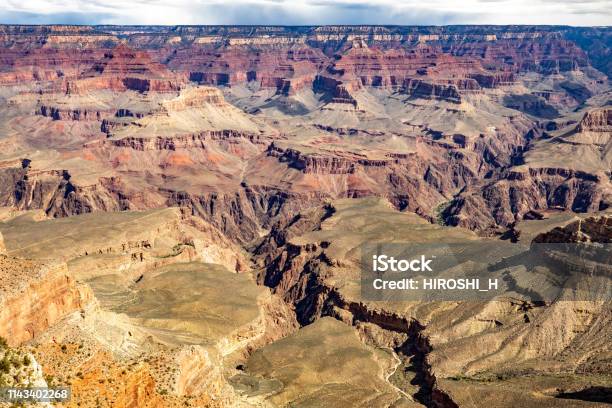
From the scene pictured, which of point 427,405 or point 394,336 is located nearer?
point 427,405

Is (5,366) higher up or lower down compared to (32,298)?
higher up

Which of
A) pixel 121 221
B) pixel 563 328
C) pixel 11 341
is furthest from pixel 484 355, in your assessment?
pixel 121 221

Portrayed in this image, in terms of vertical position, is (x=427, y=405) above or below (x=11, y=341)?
below

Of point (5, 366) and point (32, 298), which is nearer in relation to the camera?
point (5, 366)

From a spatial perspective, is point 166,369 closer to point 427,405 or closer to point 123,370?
point 123,370

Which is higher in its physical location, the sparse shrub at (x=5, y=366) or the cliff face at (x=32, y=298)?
the sparse shrub at (x=5, y=366)

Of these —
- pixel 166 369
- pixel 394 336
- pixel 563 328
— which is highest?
pixel 166 369

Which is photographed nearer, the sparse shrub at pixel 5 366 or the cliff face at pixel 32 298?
the sparse shrub at pixel 5 366

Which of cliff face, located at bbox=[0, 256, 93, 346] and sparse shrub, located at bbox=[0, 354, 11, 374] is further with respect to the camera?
cliff face, located at bbox=[0, 256, 93, 346]

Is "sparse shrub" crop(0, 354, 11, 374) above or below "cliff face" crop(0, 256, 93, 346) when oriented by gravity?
above

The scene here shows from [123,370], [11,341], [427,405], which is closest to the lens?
[123,370]

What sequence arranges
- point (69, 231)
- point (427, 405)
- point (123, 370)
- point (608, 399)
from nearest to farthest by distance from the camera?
point (123, 370), point (608, 399), point (427, 405), point (69, 231)
